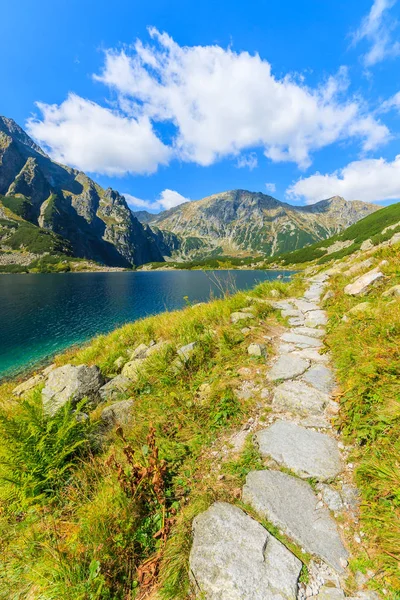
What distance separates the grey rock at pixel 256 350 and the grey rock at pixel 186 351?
148cm

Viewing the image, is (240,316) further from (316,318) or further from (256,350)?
(316,318)

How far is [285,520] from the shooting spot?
2.54 m

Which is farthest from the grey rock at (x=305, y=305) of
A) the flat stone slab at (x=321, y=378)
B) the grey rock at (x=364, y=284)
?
the flat stone slab at (x=321, y=378)

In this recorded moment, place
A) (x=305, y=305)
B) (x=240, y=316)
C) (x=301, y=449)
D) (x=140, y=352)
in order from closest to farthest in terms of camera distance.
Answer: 1. (x=301, y=449)
2. (x=240, y=316)
3. (x=140, y=352)
4. (x=305, y=305)

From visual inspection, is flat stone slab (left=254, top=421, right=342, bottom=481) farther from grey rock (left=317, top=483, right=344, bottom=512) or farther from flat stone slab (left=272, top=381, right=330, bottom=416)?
flat stone slab (left=272, top=381, right=330, bottom=416)

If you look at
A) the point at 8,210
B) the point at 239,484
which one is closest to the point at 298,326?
the point at 239,484

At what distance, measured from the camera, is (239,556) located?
226 cm

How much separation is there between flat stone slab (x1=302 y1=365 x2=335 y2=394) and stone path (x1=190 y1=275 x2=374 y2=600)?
112 millimetres

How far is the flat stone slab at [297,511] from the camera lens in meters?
2.29

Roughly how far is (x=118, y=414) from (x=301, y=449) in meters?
3.55

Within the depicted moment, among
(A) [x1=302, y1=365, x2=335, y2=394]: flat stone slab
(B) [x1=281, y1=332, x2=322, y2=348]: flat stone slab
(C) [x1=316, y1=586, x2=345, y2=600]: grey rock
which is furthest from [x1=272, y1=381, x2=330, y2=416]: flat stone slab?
(C) [x1=316, y1=586, x2=345, y2=600]: grey rock

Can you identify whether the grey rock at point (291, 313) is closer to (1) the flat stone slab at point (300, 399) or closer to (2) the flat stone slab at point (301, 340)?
(2) the flat stone slab at point (301, 340)

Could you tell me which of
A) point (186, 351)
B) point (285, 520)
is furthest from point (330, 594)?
point (186, 351)

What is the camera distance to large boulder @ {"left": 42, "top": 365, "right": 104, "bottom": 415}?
598 centimetres
